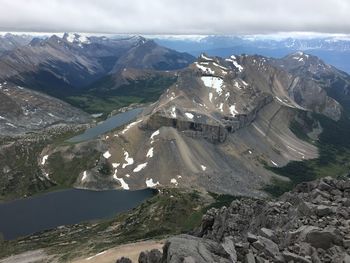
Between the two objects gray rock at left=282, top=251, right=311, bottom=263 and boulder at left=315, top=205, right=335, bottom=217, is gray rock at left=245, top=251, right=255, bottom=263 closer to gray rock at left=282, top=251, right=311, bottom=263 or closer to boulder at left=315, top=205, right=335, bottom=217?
gray rock at left=282, top=251, right=311, bottom=263

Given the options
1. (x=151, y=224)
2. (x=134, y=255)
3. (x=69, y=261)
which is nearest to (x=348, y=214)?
(x=134, y=255)

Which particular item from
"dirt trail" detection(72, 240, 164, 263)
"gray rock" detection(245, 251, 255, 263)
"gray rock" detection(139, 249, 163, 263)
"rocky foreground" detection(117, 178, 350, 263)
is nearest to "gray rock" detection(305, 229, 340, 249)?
"rocky foreground" detection(117, 178, 350, 263)

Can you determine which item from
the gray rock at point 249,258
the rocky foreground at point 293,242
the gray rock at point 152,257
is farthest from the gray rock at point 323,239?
the gray rock at point 152,257

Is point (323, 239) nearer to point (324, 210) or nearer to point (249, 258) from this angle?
point (249, 258)

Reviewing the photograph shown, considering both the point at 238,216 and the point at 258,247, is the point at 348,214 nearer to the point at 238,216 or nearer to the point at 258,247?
the point at 258,247

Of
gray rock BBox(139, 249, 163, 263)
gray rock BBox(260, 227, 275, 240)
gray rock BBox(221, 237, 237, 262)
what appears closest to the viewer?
gray rock BBox(221, 237, 237, 262)

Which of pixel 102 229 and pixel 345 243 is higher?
pixel 345 243

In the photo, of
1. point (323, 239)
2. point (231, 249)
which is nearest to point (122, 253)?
point (231, 249)

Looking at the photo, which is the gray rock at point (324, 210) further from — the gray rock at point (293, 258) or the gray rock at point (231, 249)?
the gray rock at point (293, 258)
